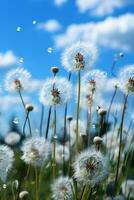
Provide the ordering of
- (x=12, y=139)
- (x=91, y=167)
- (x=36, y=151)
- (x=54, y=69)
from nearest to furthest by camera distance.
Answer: (x=91, y=167), (x=36, y=151), (x=54, y=69), (x=12, y=139)

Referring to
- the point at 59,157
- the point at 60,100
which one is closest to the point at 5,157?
the point at 60,100

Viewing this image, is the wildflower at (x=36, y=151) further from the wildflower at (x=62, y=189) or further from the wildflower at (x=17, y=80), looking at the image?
the wildflower at (x=17, y=80)

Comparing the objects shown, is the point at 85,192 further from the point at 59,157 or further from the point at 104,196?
the point at 59,157

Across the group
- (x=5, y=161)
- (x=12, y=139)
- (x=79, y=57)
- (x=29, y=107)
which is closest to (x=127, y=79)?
(x=79, y=57)

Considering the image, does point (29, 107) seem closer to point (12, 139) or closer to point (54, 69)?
point (54, 69)

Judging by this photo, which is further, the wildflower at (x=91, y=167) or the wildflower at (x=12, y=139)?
the wildflower at (x=12, y=139)

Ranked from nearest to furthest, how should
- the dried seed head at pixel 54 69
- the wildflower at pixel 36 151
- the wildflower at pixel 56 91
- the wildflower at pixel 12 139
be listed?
the wildflower at pixel 36 151
the wildflower at pixel 56 91
the dried seed head at pixel 54 69
the wildflower at pixel 12 139

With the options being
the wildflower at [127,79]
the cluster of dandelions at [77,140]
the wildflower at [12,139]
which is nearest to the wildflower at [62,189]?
the cluster of dandelions at [77,140]
